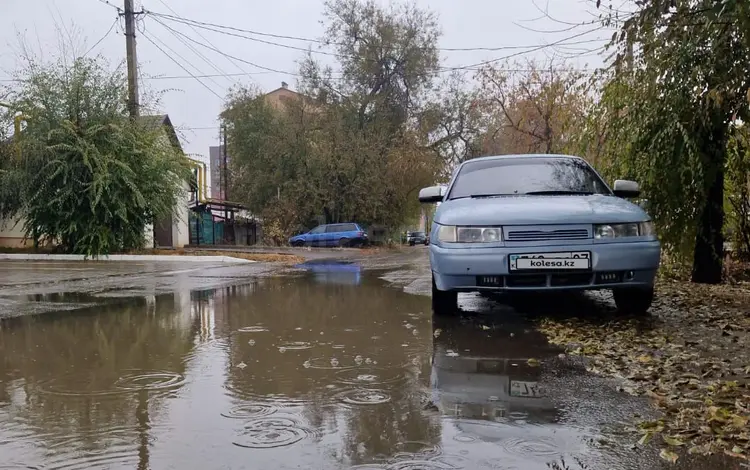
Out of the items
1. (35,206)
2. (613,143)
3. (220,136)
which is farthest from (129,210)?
(220,136)

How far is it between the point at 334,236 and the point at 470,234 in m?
26.7

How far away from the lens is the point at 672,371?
3965mm

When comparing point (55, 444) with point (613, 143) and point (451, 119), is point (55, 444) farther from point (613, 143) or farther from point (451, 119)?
point (451, 119)

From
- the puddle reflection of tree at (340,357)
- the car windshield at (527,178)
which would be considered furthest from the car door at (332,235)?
the car windshield at (527,178)

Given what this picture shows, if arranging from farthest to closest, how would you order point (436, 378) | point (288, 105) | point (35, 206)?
point (288, 105), point (35, 206), point (436, 378)

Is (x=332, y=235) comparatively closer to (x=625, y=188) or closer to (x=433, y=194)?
(x=433, y=194)

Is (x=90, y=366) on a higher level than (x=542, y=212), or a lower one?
lower

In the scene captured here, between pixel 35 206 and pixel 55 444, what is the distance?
17230mm

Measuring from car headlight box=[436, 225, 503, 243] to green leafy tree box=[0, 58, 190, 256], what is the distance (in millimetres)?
13636

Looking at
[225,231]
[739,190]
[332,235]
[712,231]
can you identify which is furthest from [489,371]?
[225,231]

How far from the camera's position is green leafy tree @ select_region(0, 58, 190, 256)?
17.3 meters

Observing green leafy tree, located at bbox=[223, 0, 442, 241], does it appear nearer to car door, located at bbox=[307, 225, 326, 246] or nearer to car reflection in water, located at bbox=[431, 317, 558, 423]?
car door, located at bbox=[307, 225, 326, 246]

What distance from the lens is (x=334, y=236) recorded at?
32094 mm

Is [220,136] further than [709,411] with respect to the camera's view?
Yes
